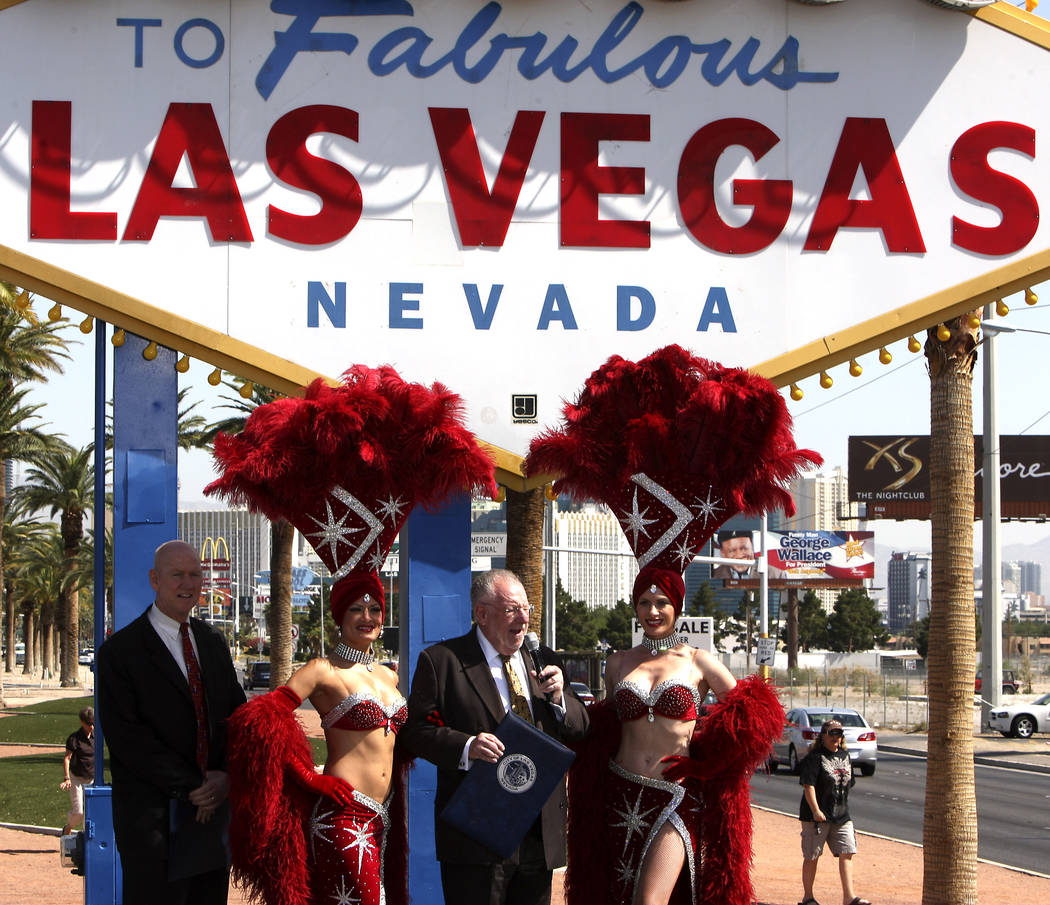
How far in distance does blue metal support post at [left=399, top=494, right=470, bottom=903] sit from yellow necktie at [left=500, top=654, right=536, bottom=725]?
158 cm

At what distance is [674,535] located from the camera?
604 cm

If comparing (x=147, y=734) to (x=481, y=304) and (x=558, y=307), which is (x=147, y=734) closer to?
(x=481, y=304)

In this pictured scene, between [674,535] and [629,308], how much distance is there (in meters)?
1.90

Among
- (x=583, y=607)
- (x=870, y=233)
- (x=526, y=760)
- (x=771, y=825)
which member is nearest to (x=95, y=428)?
(x=526, y=760)

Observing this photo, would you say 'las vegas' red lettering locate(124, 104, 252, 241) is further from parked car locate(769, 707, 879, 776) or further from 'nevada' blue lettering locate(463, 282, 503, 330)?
parked car locate(769, 707, 879, 776)

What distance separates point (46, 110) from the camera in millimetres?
7262

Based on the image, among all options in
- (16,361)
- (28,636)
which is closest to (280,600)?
(16,361)

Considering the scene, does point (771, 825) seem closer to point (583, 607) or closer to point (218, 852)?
point (218, 852)

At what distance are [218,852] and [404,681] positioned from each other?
1.98m

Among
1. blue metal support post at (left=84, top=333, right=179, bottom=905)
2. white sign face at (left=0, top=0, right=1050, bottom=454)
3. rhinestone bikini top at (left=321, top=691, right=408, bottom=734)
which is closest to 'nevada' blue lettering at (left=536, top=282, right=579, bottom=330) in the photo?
white sign face at (left=0, top=0, right=1050, bottom=454)

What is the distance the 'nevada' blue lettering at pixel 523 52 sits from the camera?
295 inches

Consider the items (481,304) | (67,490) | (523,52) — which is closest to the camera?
(481,304)

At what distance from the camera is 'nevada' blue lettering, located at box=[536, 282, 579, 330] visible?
749cm

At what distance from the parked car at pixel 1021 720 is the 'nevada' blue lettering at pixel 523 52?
2851 centimetres
